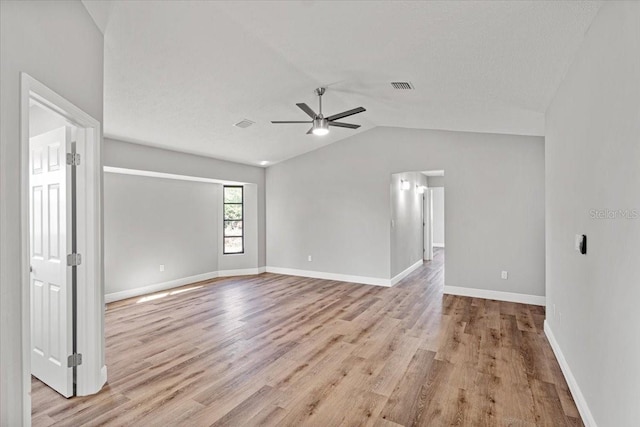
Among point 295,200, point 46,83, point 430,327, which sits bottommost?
point 430,327

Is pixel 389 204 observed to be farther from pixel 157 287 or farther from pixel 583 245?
pixel 157 287

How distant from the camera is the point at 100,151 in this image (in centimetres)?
258

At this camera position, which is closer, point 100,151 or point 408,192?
point 100,151

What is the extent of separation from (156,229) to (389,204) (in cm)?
437

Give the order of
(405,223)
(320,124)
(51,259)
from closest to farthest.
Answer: (51,259)
(320,124)
(405,223)

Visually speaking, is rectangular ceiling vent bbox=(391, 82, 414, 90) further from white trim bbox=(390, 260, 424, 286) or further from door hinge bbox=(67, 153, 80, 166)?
white trim bbox=(390, 260, 424, 286)

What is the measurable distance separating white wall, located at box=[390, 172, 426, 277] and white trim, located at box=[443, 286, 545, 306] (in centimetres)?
117

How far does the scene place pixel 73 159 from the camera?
8.05ft

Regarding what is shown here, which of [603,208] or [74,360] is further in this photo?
[74,360]

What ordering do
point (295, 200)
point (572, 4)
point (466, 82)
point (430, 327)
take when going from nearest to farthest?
point (572, 4) < point (466, 82) < point (430, 327) < point (295, 200)

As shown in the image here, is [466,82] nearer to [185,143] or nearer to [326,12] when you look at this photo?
[326,12]

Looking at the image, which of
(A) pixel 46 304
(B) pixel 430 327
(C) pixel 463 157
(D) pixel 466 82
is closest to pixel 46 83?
(A) pixel 46 304

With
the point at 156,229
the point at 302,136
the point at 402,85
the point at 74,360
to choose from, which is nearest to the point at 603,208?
the point at 402,85

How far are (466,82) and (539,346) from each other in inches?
113
